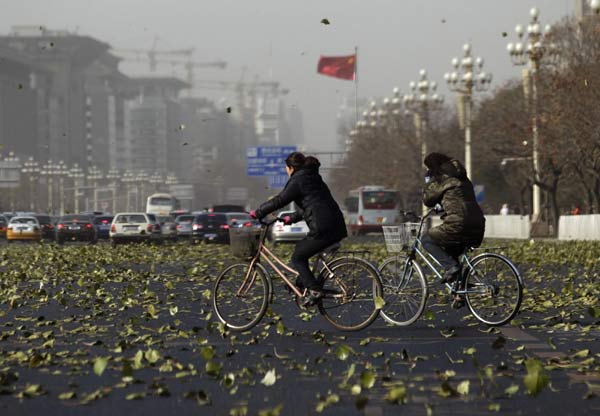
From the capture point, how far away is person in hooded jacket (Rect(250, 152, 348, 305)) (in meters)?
12.3

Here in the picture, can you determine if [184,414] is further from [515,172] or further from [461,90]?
[515,172]

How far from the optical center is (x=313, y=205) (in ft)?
40.6

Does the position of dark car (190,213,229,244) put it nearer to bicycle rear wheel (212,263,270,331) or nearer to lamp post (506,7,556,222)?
lamp post (506,7,556,222)

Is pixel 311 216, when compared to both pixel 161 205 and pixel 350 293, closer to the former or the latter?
pixel 350 293

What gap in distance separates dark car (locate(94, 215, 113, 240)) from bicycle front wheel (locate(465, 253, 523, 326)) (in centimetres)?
5467

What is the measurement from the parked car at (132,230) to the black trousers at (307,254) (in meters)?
39.5

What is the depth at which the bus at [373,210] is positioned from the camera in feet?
249

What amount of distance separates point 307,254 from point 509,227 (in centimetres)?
5081

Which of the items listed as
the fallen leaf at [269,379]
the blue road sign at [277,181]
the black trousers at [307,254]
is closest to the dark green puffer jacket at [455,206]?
the black trousers at [307,254]

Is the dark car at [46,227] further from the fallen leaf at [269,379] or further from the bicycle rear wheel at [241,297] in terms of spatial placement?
the fallen leaf at [269,379]

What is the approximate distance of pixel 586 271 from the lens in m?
23.7

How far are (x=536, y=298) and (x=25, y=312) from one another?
6.57m

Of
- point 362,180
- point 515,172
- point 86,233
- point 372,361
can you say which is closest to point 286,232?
Result: point 86,233

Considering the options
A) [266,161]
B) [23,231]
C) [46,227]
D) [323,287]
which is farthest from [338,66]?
[323,287]
